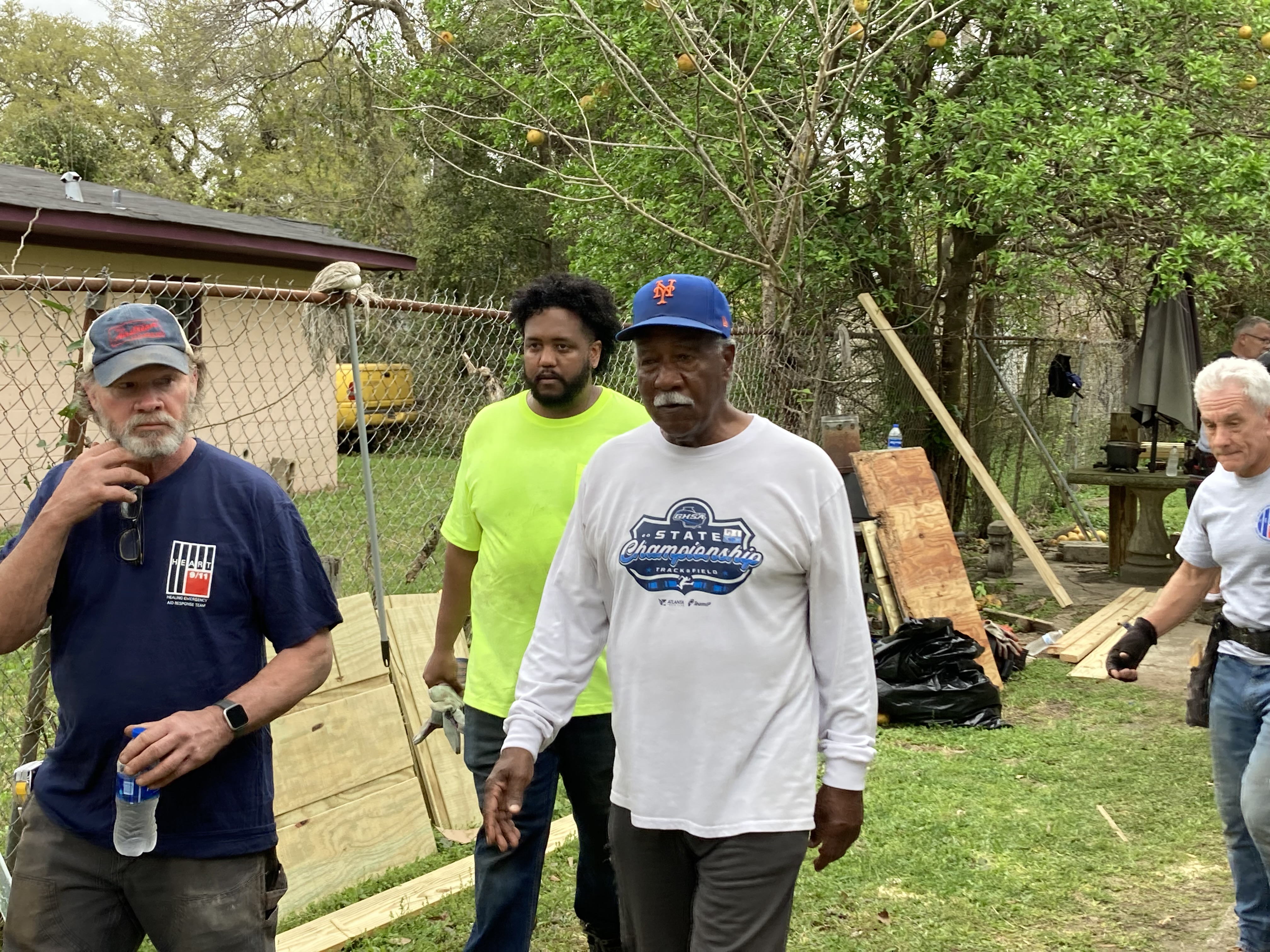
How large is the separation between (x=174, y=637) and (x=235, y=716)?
23cm

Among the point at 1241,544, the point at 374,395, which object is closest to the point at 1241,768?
the point at 1241,544

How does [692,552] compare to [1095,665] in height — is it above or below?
above

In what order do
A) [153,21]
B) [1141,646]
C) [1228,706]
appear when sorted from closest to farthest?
1. [1228,706]
2. [1141,646]
3. [153,21]

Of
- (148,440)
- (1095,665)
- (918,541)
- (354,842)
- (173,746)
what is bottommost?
(354,842)

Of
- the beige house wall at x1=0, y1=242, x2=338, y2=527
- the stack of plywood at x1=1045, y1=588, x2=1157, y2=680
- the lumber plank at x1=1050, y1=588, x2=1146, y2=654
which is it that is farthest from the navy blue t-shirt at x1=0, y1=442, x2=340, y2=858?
the beige house wall at x1=0, y1=242, x2=338, y2=527

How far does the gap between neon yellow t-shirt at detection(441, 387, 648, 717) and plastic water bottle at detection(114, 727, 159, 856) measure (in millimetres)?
1243

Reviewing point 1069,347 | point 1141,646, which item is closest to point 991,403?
point 1069,347

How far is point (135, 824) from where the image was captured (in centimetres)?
254

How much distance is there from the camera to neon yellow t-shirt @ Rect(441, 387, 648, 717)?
365 cm

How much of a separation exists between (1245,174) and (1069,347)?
641 cm

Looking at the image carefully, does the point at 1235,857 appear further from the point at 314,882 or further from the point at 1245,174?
the point at 1245,174

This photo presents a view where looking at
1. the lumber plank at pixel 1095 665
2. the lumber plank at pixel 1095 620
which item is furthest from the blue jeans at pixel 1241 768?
the lumber plank at pixel 1095 620

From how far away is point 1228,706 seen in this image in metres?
4.05

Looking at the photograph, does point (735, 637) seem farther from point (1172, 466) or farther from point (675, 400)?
point (1172, 466)
